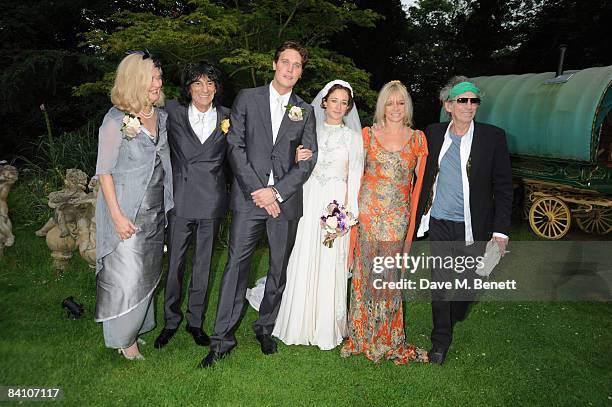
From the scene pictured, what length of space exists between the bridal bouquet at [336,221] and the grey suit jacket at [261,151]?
0.31 meters

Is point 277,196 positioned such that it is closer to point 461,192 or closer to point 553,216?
point 461,192

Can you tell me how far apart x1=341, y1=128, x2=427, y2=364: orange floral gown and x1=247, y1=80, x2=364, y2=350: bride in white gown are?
0.46 feet

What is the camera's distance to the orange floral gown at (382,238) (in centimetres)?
398

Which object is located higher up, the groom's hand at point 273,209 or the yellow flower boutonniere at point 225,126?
the yellow flower boutonniere at point 225,126

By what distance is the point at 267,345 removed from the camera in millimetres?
4234

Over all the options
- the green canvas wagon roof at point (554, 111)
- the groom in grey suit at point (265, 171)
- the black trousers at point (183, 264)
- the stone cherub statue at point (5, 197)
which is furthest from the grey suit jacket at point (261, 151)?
the green canvas wagon roof at point (554, 111)

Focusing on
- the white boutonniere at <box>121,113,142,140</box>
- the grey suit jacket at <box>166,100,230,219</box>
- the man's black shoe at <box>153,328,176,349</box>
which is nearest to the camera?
the white boutonniere at <box>121,113,142,140</box>

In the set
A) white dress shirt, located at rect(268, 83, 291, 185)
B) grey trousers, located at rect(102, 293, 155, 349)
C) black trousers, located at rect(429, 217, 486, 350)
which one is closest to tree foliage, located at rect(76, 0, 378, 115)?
white dress shirt, located at rect(268, 83, 291, 185)

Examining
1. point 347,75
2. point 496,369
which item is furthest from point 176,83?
point 496,369

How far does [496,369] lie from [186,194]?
3.16 meters

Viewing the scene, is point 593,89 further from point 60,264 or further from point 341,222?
point 60,264

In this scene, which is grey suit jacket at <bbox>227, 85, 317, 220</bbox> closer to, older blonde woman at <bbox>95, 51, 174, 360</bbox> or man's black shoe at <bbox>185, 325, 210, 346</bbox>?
older blonde woman at <bbox>95, 51, 174, 360</bbox>

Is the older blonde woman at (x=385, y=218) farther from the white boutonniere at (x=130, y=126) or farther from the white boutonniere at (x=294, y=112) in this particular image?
the white boutonniere at (x=130, y=126)

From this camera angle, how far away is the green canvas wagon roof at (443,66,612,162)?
26.7 ft
